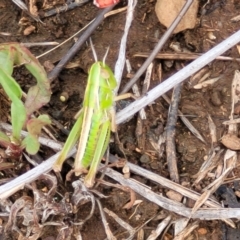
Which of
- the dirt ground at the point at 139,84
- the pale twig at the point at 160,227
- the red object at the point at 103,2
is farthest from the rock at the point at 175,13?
the pale twig at the point at 160,227

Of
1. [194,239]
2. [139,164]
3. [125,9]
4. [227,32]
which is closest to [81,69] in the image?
[125,9]

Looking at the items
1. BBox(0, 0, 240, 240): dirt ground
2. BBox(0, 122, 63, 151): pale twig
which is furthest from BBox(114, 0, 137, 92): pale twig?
BBox(0, 122, 63, 151): pale twig

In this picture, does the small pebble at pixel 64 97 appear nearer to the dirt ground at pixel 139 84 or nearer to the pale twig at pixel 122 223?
the dirt ground at pixel 139 84

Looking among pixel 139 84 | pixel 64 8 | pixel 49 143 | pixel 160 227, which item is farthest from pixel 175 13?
pixel 160 227

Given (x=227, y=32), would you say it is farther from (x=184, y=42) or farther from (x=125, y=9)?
(x=125, y=9)

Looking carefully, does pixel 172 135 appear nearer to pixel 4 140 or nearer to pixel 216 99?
pixel 216 99
